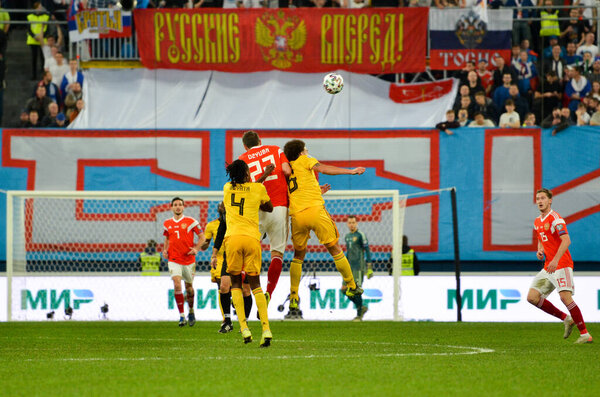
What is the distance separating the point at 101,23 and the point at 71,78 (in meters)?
1.48

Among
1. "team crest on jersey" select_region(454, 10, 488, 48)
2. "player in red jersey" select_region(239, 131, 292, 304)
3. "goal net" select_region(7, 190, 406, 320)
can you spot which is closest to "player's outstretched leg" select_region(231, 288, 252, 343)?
"player in red jersey" select_region(239, 131, 292, 304)

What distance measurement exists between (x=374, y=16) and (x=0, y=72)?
913 centimetres

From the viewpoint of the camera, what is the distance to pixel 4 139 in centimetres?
2223

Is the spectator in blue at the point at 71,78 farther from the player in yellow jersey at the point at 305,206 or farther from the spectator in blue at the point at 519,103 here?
the player in yellow jersey at the point at 305,206

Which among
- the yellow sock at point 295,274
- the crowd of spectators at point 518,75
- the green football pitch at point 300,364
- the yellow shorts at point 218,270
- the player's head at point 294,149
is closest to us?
the green football pitch at point 300,364

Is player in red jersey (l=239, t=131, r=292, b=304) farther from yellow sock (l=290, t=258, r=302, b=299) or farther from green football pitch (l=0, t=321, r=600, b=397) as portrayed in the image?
green football pitch (l=0, t=321, r=600, b=397)

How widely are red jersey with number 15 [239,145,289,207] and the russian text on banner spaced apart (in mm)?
11573

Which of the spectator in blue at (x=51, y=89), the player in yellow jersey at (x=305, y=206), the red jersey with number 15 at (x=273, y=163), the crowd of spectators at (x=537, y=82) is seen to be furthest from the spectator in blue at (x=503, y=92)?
the red jersey with number 15 at (x=273, y=163)

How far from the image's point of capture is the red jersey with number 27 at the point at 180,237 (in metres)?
16.7

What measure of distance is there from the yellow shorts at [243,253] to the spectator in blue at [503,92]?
1353 cm

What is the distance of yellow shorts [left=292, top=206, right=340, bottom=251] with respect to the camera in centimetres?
1255

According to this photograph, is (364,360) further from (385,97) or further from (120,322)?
(385,97)

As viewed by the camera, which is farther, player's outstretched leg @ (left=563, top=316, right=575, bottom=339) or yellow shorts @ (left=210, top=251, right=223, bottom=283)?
yellow shorts @ (left=210, top=251, right=223, bottom=283)

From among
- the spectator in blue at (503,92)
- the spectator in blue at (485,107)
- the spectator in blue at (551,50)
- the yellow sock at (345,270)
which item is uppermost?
the spectator in blue at (551,50)
